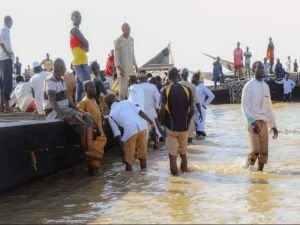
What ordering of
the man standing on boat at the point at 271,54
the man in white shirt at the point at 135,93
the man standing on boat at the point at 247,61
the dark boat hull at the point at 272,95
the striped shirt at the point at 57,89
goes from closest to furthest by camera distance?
1. the striped shirt at the point at 57,89
2. the man in white shirt at the point at 135,93
3. the man standing on boat at the point at 247,61
4. the man standing on boat at the point at 271,54
5. the dark boat hull at the point at 272,95

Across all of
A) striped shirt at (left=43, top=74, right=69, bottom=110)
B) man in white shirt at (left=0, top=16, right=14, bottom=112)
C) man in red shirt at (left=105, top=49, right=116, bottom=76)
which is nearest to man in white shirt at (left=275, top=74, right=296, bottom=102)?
man in red shirt at (left=105, top=49, right=116, bottom=76)

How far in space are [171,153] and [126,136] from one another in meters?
0.83

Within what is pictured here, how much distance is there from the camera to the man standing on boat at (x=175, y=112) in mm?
9791

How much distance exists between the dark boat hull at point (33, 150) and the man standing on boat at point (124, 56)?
2.81 meters

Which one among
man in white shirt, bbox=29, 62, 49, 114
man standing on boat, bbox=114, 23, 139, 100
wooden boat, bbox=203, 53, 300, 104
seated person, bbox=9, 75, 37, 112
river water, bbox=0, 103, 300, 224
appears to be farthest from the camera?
wooden boat, bbox=203, 53, 300, 104

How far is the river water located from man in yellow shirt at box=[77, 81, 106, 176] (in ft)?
0.80

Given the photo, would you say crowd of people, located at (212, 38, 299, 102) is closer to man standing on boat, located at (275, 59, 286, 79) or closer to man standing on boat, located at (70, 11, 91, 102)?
man standing on boat, located at (275, 59, 286, 79)

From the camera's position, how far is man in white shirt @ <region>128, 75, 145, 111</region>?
38.8 ft

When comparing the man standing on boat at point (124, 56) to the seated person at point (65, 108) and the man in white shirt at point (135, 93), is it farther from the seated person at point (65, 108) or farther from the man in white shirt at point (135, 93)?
the seated person at point (65, 108)

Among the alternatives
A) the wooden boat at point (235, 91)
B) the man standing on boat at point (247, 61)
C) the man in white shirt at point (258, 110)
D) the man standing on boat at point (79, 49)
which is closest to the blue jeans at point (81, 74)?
the man standing on boat at point (79, 49)

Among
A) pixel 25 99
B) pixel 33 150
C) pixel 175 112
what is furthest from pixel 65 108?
pixel 25 99

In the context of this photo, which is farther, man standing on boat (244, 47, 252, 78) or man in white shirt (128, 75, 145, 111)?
man standing on boat (244, 47, 252, 78)

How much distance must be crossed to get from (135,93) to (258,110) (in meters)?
2.63

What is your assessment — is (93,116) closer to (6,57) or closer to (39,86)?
(39,86)
